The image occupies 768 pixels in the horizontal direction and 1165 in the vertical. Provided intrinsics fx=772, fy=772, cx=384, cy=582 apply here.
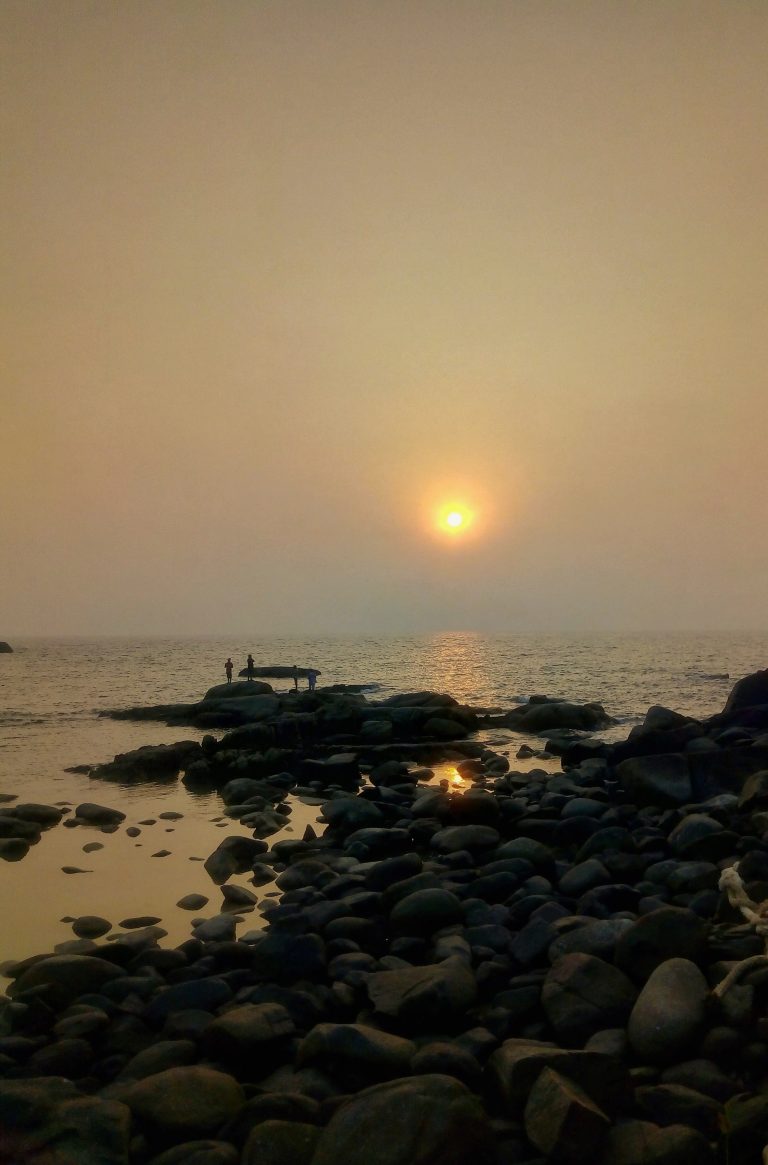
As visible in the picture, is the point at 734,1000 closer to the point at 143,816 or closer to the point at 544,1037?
the point at 544,1037

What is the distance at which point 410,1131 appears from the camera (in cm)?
357

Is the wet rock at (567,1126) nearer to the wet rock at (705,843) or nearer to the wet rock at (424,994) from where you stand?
the wet rock at (424,994)

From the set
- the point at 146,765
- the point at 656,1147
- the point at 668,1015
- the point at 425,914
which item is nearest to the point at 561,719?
the point at 146,765

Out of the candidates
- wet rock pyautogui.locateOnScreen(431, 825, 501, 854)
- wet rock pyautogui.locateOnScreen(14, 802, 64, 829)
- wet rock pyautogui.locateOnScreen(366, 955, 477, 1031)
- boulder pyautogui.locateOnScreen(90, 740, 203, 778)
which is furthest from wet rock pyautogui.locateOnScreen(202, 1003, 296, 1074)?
boulder pyautogui.locateOnScreen(90, 740, 203, 778)

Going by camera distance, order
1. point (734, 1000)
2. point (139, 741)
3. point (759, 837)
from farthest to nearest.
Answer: point (139, 741) → point (759, 837) → point (734, 1000)

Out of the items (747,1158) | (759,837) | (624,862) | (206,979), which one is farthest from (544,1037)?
(759,837)

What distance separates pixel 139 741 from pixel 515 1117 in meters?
22.3

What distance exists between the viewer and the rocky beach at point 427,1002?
12.2 ft

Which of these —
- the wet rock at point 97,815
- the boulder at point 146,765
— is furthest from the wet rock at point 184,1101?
the boulder at point 146,765

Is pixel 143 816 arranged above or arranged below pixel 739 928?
Result: below

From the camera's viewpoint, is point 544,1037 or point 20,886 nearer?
point 544,1037

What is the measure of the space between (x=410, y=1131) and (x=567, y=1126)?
0.74m

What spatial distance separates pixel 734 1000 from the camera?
4668mm

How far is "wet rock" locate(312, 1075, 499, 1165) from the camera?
3500mm
